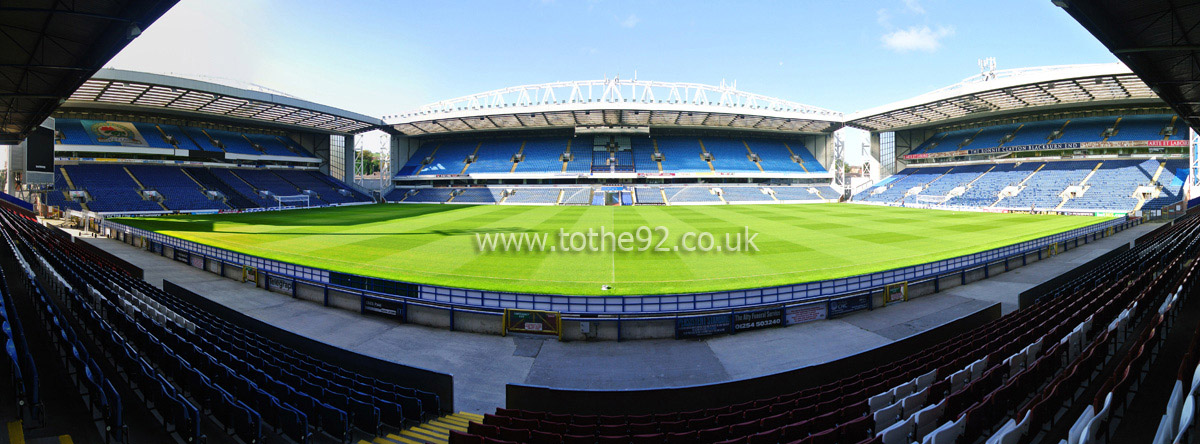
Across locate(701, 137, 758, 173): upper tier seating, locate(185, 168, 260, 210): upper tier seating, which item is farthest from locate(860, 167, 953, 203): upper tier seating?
locate(185, 168, 260, 210): upper tier seating

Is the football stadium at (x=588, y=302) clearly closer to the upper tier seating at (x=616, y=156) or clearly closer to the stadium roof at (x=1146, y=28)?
the stadium roof at (x=1146, y=28)

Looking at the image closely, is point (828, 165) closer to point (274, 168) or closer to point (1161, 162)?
point (1161, 162)

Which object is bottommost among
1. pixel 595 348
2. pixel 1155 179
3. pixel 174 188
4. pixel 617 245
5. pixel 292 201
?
pixel 595 348

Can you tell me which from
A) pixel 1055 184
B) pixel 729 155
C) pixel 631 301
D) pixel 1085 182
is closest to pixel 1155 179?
pixel 1085 182

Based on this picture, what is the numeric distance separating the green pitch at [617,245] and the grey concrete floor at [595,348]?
13.8ft

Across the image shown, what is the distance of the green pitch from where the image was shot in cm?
1762

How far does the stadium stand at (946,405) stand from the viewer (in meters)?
4.75

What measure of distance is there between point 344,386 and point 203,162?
222 feet

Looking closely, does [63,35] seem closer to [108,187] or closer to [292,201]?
[108,187]

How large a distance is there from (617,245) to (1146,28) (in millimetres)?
20516

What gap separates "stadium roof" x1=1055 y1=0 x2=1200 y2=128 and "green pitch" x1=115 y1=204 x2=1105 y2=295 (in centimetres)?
941

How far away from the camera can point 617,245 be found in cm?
2602

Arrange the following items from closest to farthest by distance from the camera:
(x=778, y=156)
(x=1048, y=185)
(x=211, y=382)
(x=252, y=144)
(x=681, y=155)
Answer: (x=211, y=382) → (x=1048, y=185) → (x=252, y=144) → (x=681, y=155) → (x=778, y=156)

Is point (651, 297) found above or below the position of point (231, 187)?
below
